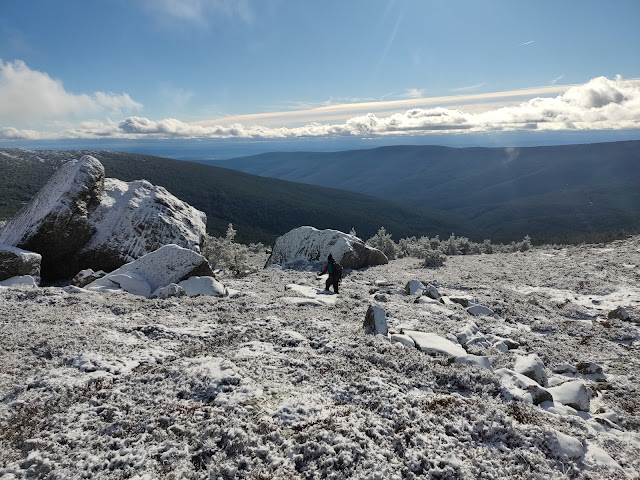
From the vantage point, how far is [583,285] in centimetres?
1911

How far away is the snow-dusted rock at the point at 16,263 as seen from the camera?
14220 mm

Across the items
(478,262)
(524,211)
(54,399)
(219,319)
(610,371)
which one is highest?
(54,399)

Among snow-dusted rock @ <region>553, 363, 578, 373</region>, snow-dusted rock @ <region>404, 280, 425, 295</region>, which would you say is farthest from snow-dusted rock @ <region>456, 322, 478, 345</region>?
snow-dusted rock @ <region>404, 280, 425, 295</region>

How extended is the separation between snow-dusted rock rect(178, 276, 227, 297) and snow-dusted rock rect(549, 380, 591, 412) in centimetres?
1064

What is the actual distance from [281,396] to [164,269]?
989 cm

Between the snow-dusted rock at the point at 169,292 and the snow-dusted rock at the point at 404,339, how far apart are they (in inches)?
302

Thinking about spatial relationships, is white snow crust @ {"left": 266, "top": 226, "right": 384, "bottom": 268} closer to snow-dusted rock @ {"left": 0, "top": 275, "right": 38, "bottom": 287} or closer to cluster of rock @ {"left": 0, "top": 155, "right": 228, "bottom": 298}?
cluster of rock @ {"left": 0, "top": 155, "right": 228, "bottom": 298}

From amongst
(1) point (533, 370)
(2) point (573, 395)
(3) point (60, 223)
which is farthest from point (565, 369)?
(3) point (60, 223)

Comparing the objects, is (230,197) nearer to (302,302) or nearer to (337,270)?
(337,270)

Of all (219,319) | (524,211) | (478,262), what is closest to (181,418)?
(219,319)

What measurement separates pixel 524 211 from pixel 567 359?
20474 centimetres

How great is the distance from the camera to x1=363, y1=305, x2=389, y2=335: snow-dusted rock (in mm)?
10102

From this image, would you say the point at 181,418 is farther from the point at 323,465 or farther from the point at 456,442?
the point at 456,442

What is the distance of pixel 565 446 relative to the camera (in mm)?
5617
